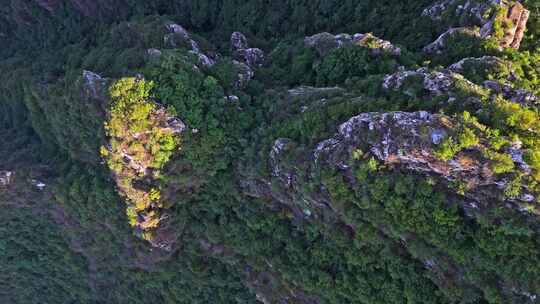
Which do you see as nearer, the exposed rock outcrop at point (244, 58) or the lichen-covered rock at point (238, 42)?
the exposed rock outcrop at point (244, 58)

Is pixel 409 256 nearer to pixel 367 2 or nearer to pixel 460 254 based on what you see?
pixel 460 254

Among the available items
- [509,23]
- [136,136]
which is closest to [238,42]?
[136,136]

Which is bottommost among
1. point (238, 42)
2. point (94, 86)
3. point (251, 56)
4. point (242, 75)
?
point (94, 86)

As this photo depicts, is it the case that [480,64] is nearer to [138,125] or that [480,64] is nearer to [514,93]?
[514,93]

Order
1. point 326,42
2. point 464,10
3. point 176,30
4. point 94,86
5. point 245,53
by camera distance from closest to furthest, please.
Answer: point 464,10
point 326,42
point 94,86
point 245,53
point 176,30

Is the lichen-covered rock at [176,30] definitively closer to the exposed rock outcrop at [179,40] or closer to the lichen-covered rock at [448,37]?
the exposed rock outcrop at [179,40]

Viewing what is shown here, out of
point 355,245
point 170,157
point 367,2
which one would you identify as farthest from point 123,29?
point 355,245

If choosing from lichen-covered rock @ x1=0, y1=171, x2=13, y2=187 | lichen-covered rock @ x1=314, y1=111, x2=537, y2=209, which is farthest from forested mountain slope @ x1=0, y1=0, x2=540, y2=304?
lichen-covered rock @ x1=0, y1=171, x2=13, y2=187

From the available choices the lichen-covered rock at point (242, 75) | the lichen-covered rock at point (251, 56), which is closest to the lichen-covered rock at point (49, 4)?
the lichen-covered rock at point (251, 56)

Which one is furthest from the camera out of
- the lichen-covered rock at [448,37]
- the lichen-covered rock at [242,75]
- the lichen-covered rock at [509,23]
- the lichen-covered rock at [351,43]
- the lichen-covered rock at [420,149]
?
the lichen-covered rock at [242,75]
